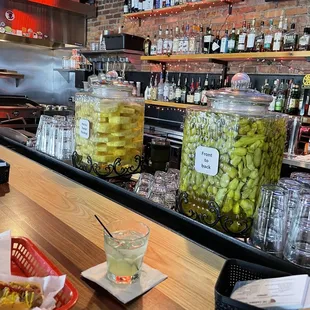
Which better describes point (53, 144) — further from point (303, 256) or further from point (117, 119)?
point (303, 256)

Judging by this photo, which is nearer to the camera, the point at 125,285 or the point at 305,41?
the point at 125,285

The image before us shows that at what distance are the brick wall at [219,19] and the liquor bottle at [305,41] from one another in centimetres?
26

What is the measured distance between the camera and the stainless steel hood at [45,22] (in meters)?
5.13

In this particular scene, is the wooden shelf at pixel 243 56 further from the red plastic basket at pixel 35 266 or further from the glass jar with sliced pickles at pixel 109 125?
the red plastic basket at pixel 35 266

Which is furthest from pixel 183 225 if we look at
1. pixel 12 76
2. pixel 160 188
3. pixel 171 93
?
A: pixel 12 76

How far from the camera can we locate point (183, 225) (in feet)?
3.30

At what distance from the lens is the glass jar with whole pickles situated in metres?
0.89

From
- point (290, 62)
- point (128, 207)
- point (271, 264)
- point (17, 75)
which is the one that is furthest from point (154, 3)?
point (271, 264)

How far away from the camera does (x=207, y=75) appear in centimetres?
399

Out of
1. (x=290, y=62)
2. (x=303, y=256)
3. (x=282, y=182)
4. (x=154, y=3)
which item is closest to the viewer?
(x=303, y=256)

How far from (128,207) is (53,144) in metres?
0.69

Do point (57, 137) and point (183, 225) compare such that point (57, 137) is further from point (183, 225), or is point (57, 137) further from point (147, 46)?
point (147, 46)

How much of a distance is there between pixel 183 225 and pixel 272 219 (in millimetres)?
283

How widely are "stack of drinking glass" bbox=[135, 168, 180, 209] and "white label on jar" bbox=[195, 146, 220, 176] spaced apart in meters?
0.22
